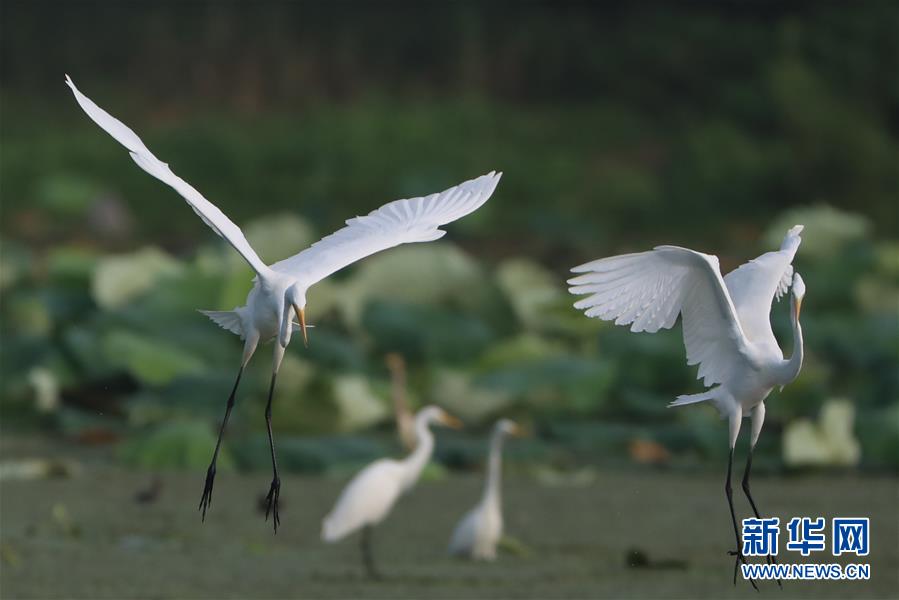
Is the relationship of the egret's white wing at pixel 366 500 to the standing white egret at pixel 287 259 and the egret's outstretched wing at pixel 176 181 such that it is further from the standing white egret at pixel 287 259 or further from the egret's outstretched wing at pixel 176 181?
the egret's outstretched wing at pixel 176 181


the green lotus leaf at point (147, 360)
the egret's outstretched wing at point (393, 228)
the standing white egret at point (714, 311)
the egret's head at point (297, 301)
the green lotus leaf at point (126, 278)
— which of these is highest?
the green lotus leaf at point (126, 278)

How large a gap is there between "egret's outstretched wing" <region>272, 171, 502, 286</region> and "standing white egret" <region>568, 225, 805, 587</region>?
435 mm

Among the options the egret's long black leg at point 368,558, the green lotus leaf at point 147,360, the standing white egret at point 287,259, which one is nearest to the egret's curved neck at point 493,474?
the egret's long black leg at point 368,558

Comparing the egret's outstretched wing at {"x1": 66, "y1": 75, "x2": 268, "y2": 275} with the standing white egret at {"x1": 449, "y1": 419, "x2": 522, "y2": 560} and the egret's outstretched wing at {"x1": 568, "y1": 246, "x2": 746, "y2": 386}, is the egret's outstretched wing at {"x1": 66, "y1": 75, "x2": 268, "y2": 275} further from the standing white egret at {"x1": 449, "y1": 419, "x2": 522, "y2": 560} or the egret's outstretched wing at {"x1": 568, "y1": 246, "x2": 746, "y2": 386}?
the standing white egret at {"x1": 449, "y1": 419, "x2": 522, "y2": 560}

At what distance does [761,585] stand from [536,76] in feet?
39.8

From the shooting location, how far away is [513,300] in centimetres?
951

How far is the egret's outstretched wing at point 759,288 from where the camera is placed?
434cm

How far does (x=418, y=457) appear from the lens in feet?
21.3

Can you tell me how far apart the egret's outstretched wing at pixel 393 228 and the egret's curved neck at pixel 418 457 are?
6.02 ft

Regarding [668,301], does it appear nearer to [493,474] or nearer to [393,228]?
[393,228]

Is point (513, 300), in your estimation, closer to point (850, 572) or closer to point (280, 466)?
point (280, 466)

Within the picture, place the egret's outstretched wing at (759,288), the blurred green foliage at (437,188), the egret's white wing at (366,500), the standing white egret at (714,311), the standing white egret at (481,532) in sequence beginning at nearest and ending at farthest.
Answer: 1. the standing white egret at (714,311)
2. the egret's outstretched wing at (759,288)
3. the egret's white wing at (366,500)
4. the standing white egret at (481,532)
5. the blurred green foliage at (437,188)

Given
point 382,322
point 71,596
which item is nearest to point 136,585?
point 71,596

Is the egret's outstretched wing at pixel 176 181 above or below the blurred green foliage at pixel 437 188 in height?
below
